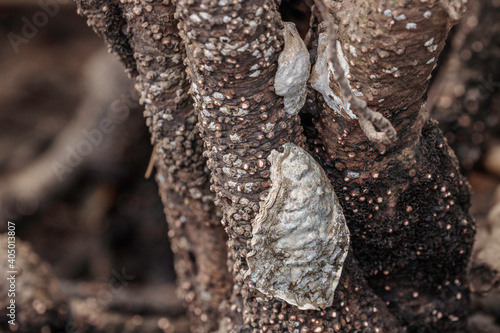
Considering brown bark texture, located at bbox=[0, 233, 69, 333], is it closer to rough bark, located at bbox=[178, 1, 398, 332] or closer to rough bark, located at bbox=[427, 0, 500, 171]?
rough bark, located at bbox=[178, 1, 398, 332]

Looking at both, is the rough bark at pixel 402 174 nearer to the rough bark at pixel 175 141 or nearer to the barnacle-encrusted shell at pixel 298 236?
the barnacle-encrusted shell at pixel 298 236

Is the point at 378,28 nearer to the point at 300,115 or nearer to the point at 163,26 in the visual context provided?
the point at 300,115

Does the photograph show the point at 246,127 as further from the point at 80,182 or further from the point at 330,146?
the point at 80,182

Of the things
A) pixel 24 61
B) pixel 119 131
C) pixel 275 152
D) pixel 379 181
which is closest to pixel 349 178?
pixel 379 181

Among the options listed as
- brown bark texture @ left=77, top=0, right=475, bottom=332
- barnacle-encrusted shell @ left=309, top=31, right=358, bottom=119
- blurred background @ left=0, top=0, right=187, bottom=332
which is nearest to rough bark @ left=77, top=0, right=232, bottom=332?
brown bark texture @ left=77, top=0, right=475, bottom=332

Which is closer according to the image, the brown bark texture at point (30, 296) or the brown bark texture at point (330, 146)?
the brown bark texture at point (330, 146)

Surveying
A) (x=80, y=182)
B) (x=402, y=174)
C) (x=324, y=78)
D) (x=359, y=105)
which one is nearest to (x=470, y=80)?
(x=402, y=174)

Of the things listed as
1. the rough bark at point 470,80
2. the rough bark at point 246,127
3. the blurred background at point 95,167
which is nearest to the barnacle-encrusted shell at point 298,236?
the rough bark at point 246,127
